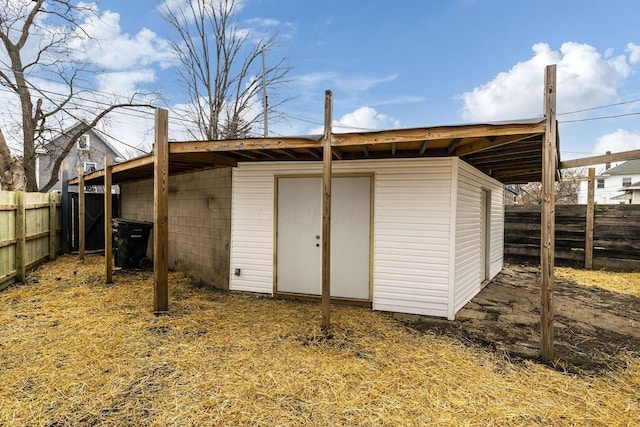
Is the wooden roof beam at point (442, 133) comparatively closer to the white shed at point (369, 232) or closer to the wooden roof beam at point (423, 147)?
the wooden roof beam at point (423, 147)

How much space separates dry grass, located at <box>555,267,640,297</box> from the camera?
18.2 ft

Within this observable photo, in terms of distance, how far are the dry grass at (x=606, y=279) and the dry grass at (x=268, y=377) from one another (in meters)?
3.70

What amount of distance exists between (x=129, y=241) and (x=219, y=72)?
9.45 m

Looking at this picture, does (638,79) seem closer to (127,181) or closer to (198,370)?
(198,370)

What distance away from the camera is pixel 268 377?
2480 millimetres

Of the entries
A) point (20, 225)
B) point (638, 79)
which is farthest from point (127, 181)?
point (638, 79)

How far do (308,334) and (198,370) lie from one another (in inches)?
46.1

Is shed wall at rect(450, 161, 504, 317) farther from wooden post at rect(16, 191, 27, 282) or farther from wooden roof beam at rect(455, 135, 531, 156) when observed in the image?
wooden post at rect(16, 191, 27, 282)

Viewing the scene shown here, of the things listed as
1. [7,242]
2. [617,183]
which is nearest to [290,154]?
[7,242]

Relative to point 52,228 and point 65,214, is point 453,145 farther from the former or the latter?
point 65,214

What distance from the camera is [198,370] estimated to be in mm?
2586

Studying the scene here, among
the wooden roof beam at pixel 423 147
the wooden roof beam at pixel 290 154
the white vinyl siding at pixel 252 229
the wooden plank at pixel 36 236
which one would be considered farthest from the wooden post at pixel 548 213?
the wooden plank at pixel 36 236

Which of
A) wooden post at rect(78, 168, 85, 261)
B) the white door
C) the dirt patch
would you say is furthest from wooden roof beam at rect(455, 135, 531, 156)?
wooden post at rect(78, 168, 85, 261)

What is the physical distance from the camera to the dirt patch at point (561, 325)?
2.95 m
